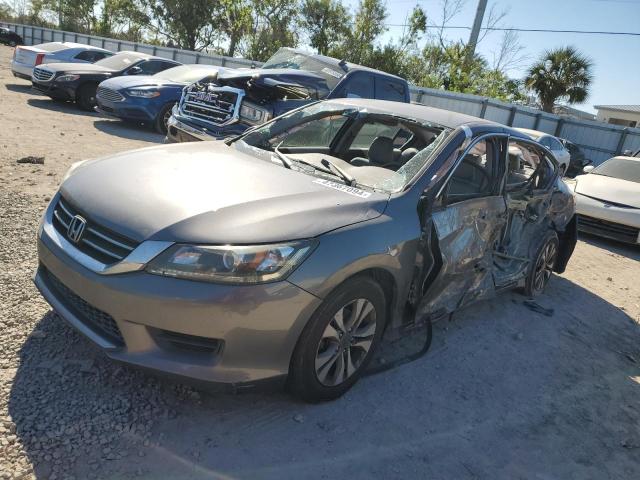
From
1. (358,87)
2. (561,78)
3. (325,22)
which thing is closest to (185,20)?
(325,22)

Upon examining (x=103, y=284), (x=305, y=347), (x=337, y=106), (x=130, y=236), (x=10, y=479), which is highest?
(x=337, y=106)

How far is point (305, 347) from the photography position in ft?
8.46

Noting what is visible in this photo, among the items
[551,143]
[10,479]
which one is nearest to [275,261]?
[10,479]

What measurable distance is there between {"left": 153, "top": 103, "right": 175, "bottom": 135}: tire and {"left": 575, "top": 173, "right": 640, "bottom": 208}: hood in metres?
7.91

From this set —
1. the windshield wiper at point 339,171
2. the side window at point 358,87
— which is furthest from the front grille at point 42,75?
the windshield wiper at point 339,171

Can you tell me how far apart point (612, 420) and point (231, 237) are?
8.91 feet

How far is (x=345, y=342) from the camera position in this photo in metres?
2.82

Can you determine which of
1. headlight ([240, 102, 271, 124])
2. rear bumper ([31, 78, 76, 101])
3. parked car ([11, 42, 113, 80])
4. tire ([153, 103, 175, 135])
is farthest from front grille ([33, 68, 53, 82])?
headlight ([240, 102, 271, 124])

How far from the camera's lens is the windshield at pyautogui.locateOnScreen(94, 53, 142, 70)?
1283 centimetres

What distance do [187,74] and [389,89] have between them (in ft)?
15.4

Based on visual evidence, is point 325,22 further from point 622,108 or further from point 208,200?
point 208,200

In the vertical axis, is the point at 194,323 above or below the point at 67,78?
below

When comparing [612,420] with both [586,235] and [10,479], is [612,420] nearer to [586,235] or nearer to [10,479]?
[10,479]

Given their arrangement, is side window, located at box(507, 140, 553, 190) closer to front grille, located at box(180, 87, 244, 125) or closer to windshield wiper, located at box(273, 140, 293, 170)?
windshield wiper, located at box(273, 140, 293, 170)
